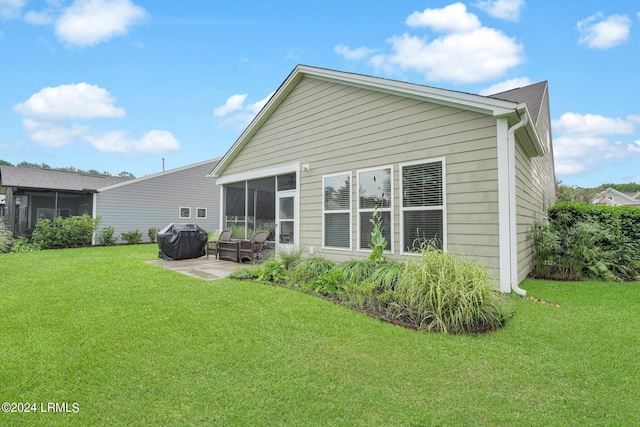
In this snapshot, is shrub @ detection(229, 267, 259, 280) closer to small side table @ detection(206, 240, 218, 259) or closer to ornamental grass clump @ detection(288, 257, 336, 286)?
ornamental grass clump @ detection(288, 257, 336, 286)

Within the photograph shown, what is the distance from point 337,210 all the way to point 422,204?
7.08ft

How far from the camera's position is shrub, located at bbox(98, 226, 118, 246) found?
1566cm

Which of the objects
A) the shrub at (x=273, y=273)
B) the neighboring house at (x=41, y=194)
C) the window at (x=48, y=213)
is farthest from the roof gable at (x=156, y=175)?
the shrub at (x=273, y=273)

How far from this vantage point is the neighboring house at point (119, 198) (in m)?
15.8

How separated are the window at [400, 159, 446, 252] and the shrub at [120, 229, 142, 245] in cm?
1622

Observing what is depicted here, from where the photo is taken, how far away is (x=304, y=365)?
275cm

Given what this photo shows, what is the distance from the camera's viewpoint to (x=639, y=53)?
10125mm

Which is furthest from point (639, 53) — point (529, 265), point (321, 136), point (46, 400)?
point (46, 400)

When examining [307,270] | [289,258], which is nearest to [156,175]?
[289,258]

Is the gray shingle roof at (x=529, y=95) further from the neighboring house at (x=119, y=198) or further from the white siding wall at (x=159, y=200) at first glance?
the neighboring house at (x=119, y=198)

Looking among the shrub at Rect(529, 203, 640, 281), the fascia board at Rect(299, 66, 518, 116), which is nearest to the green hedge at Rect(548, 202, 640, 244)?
the shrub at Rect(529, 203, 640, 281)

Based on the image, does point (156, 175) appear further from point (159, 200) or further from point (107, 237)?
point (107, 237)

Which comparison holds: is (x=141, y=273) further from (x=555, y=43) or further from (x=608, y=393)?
(x=555, y=43)

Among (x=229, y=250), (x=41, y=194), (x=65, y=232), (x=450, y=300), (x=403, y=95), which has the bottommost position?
(x=450, y=300)
